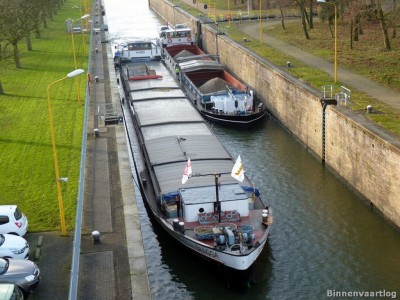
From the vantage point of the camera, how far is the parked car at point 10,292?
18.5m

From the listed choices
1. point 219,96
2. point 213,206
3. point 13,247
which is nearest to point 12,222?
point 13,247

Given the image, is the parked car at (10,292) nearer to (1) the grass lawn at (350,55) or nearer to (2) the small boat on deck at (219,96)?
(1) the grass lawn at (350,55)

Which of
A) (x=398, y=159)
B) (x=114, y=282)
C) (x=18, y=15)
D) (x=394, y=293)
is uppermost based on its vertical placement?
(x=18, y=15)

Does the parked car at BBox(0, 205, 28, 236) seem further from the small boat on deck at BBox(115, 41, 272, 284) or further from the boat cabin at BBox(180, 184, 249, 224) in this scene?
the boat cabin at BBox(180, 184, 249, 224)

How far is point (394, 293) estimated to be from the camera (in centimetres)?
2208

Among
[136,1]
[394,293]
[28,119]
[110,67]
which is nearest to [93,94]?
[28,119]

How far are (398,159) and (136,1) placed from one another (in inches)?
4806

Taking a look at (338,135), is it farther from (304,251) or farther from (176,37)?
(176,37)

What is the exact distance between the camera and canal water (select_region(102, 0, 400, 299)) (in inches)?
889

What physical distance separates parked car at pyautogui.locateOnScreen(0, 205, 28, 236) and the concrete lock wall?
14805mm

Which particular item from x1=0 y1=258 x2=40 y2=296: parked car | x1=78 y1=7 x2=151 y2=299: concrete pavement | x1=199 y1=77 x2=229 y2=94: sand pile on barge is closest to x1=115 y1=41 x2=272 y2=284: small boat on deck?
x1=78 y1=7 x2=151 y2=299: concrete pavement

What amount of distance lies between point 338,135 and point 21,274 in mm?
18302

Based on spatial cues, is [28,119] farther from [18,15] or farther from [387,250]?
[387,250]

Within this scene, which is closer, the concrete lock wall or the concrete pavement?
the concrete pavement
